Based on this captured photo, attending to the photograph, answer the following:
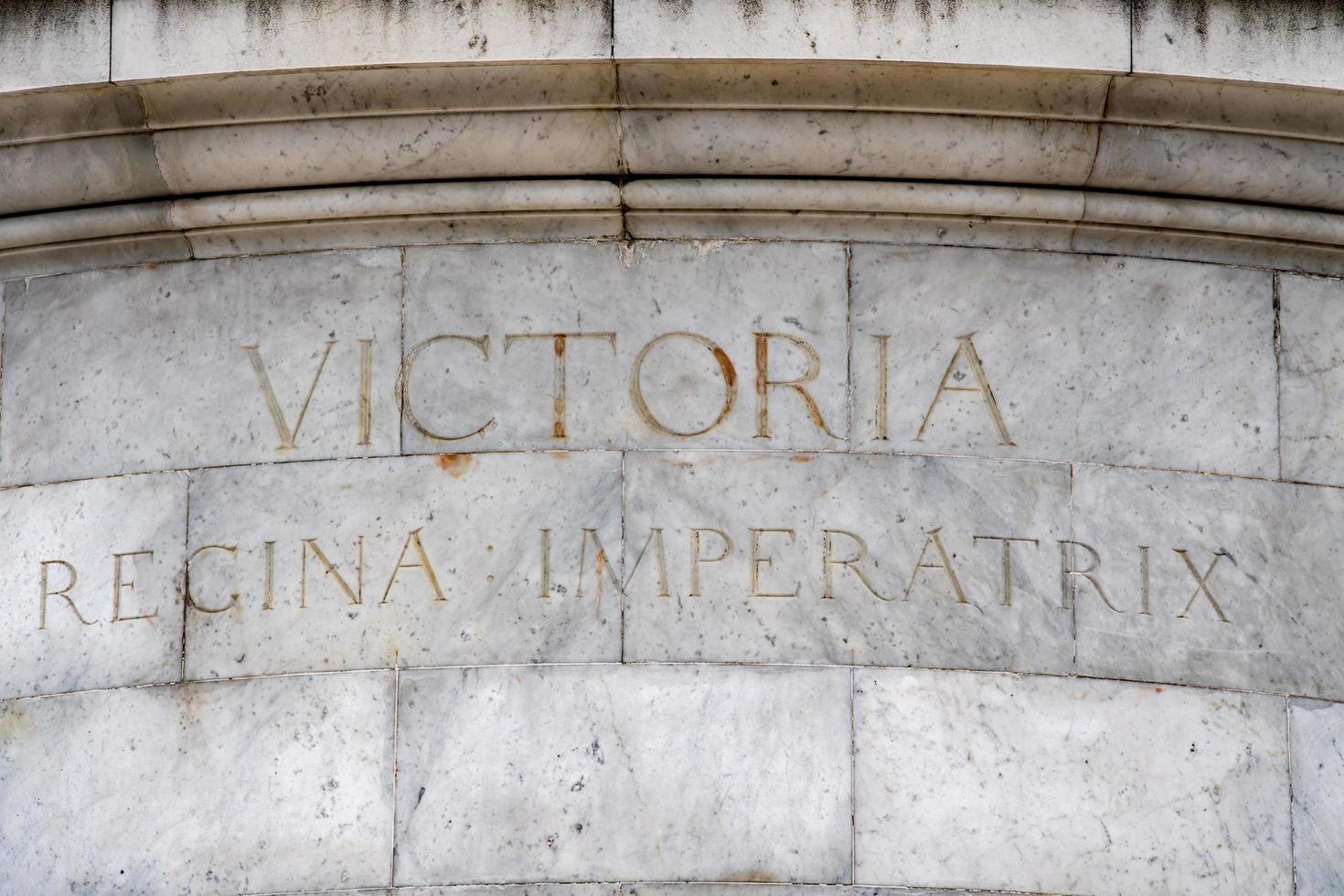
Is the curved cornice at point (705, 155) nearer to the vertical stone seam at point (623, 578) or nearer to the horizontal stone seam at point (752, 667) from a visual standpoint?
the vertical stone seam at point (623, 578)

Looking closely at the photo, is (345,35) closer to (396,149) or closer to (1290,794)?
(396,149)

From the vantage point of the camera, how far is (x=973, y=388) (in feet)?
34.7

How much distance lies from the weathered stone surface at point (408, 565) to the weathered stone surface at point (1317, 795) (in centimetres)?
325

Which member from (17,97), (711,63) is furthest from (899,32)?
(17,97)

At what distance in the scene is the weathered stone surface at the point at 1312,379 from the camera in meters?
10.7

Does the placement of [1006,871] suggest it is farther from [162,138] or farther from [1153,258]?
[162,138]

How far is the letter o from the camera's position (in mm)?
10414

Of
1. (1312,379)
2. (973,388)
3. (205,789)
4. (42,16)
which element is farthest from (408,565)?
(1312,379)

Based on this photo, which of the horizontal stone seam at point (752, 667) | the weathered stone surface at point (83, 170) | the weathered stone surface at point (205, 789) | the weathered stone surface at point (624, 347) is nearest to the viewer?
the weathered stone surface at point (205, 789)

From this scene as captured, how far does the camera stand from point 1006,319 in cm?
1070

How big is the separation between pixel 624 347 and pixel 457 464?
39.4 inches

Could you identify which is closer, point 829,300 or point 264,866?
point 264,866

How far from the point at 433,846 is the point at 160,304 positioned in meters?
3.20

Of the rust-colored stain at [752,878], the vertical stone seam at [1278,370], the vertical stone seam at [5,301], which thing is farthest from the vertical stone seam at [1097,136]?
the vertical stone seam at [5,301]
